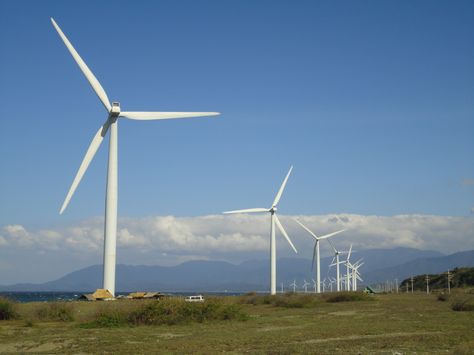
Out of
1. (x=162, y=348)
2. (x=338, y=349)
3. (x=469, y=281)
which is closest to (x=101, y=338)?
(x=162, y=348)

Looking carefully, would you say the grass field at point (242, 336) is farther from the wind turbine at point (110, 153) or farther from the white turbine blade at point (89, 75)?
the white turbine blade at point (89, 75)

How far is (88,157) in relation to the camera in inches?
2325

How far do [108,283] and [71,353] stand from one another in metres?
33.2

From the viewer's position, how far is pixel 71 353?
2608 centimetres

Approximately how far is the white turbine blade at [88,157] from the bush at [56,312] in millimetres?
9049

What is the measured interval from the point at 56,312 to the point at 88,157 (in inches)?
656

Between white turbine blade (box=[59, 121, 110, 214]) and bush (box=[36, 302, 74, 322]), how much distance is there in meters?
9.05

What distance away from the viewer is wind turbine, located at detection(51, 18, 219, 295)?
57.5 metres

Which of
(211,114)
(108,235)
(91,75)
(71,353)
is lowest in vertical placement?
(71,353)

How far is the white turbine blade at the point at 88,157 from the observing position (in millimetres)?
55553

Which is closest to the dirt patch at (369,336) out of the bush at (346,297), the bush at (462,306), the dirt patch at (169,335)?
the dirt patch at (169,335)

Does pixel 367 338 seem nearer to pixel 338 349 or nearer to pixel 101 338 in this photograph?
pixel 338 349

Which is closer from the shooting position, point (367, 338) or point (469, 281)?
point (367, 338)

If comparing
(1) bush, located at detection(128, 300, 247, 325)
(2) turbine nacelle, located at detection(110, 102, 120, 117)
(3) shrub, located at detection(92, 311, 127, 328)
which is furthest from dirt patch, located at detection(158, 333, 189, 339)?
(2) turbine nacelle, located at detection(110, 102, 120, 117)
